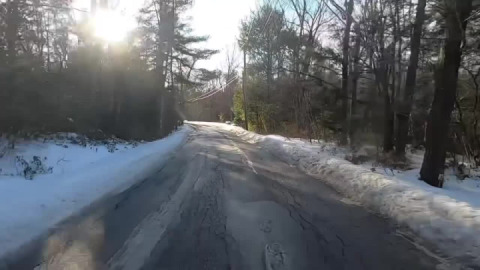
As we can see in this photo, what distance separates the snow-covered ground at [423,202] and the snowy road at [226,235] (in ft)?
1.21

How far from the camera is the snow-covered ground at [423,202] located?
6707 millimetres

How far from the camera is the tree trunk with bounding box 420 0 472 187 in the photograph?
11.5 meters

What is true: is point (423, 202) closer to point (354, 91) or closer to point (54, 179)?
point (54, 179)

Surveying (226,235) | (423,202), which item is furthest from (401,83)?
(226,235)

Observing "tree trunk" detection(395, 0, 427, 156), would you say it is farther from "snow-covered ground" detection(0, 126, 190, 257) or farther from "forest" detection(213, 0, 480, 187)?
"snow-covered ground" detection(0, 126, 190, 257)

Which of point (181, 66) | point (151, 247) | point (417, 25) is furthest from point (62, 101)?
point (181, 66)

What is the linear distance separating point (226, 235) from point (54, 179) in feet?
17.9

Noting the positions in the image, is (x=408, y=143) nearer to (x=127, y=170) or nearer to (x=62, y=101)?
(x=127, y=170)

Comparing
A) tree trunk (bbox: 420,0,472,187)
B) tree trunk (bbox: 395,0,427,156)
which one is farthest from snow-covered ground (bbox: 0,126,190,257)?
tree trunk (bbox: 395,0,427,156)

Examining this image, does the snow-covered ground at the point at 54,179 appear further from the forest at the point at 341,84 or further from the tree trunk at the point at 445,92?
the tree trunk at the point at 445,92

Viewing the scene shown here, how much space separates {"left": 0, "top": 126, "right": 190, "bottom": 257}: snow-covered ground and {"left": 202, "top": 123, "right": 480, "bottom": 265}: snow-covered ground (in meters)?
5.29

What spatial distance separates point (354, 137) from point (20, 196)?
16.7 m

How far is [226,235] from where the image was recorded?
22.8ft

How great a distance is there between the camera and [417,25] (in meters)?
15.6
